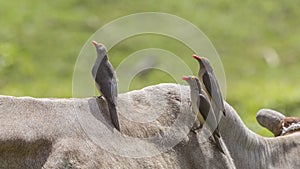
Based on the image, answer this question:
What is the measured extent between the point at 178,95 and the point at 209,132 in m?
0.43

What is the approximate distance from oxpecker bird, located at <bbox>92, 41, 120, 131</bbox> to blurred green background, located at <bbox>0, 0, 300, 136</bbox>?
1205 centimetres

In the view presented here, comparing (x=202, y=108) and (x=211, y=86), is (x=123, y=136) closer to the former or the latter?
(x=202, y=108)

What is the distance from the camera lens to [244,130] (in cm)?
791

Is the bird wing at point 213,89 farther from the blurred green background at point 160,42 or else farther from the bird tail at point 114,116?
the blurred green background at point 160,42

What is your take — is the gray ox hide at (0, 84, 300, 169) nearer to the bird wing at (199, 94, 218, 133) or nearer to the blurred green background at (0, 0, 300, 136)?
the bird wing at (199, 94, 218, 133)

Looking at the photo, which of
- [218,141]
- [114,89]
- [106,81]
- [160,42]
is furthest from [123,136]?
[160,42]

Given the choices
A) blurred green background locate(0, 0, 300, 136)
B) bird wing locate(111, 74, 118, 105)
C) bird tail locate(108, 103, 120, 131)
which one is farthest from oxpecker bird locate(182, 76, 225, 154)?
blurred green background locate(0, 0, 300, 136)

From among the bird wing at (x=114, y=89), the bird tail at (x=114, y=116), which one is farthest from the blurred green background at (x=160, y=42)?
the bird tail at (x=114, y=116)

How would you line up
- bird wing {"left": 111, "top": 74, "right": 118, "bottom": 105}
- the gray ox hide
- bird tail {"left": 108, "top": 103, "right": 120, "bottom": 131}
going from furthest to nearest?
bird wing {"left": 111, "top": 74, "right": 118, "bottom": 105}
bird tail {"left": 108, "top": 103, "right": 120, "bottom": 131}
the gray ox hide

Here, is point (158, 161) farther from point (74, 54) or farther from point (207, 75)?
point (74, 54)

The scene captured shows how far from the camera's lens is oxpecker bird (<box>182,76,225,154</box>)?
7.24 meters

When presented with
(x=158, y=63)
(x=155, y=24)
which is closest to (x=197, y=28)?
(x=155, y=24)

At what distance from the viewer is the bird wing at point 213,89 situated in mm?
7492

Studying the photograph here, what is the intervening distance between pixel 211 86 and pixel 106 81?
110 cm
